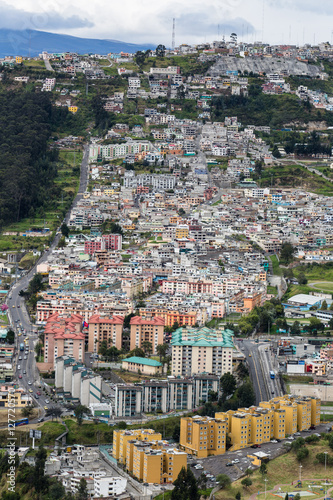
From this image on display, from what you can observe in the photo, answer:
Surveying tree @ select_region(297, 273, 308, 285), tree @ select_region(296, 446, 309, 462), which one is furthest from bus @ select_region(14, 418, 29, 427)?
tree @ select_region(297, 273, 308, 285)

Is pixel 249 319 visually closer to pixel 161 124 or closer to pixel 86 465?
pixel 86 465

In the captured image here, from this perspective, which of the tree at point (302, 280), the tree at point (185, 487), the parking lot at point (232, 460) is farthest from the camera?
the tree at point (302, 280)

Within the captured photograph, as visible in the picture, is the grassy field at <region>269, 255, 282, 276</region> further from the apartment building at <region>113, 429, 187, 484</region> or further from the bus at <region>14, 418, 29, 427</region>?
the apartment building at <region>113, 429, 187, 484</region>

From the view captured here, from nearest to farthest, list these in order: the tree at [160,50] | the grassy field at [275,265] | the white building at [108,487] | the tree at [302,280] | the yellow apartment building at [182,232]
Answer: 1. the white building at [108,487]
2. the tree at [302,280]
3. the grassy field at [275,265]
4. the yellow apartment building at [182,232]
5. the tree at [160,50]

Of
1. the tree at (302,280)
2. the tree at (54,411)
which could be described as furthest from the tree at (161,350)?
the tree at (302,280)

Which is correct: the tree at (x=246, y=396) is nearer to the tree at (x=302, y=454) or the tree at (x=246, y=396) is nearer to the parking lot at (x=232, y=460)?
the parking lot at (x=232, y=460)

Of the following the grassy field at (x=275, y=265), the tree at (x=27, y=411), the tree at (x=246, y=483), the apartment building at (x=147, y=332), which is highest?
the grassy field at (x=275, y=265)

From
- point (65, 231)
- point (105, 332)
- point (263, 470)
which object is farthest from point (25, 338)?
point (65, 231)
